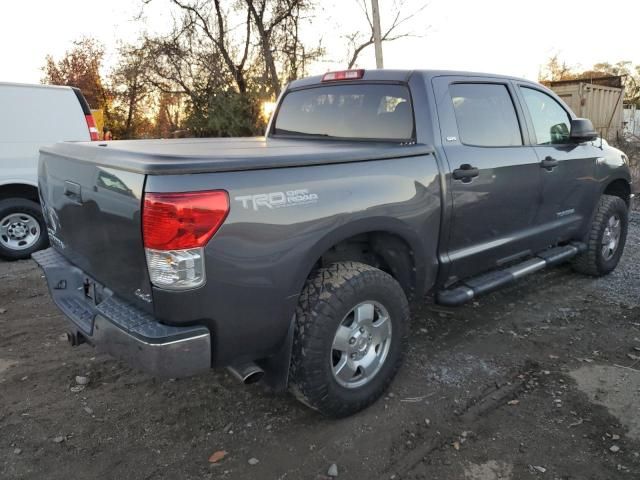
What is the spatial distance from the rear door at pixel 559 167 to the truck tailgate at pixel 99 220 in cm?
316

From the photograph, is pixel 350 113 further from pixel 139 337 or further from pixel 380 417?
pixel 139 337

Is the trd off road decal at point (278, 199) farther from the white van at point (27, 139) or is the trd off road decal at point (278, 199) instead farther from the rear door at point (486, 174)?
the white van at point (27, 139)

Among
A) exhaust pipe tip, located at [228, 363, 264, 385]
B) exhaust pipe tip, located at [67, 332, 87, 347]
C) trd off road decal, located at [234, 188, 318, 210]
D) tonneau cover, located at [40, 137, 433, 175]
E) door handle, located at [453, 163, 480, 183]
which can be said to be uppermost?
tonneau cover, located at [40, 137, 433, 175]

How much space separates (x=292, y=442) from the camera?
2.68 m

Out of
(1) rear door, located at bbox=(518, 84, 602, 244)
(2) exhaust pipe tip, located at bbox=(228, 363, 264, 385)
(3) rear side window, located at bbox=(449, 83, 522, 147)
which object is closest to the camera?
(2) exhaust pipe tip, located at bbox=(228, 363, 264, 385)

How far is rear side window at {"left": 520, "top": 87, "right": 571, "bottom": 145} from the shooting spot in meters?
4.15

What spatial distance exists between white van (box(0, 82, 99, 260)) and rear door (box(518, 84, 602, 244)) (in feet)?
17.4

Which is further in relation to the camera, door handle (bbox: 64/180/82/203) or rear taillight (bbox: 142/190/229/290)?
door handle (bbox: 64/180/82/203)

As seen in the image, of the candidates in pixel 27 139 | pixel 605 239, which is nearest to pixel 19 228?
pixel 27 139

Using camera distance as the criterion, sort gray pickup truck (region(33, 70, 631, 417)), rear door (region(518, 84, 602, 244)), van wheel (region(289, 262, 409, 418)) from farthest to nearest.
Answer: rear door (region(518, 84, 602, 244))
van wheel (region(289, 262, 409, 418))
gray pickup truck (region(33, 70, 631, 417))

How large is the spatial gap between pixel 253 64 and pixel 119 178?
53.8 ft

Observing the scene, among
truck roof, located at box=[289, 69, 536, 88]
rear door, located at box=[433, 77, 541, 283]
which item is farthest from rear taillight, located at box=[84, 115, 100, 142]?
rear door, located at box=[433, 77, 541, 283]

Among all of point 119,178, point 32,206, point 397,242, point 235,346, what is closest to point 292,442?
point 235,346

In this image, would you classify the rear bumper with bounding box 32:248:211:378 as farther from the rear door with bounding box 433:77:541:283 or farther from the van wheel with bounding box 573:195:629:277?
the van wheel with bounding box 573:195:629:277
